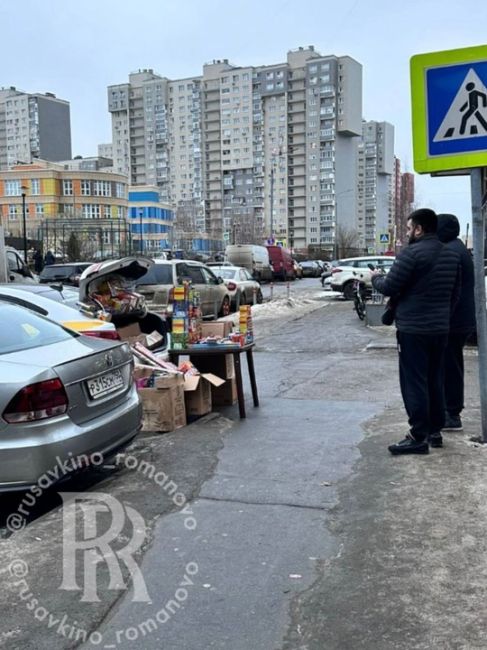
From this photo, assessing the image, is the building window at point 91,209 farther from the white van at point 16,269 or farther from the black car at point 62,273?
the white van at point 16,269

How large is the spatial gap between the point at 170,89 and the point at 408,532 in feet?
515

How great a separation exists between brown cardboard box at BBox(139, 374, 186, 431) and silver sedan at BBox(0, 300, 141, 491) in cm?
90

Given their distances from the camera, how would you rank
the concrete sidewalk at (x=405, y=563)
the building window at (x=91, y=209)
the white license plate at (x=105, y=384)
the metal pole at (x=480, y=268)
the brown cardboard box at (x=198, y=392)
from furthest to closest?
the building window at (x=91, y=209)
the brown cardboard box at (x=198, y=392)
the metal pole at (x=480, y=268)
the white license plate at (x=105, y=384)
the concrete sidewalk at (x=405, y=563)

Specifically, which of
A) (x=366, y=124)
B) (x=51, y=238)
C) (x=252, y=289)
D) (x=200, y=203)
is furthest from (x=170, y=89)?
(x=252, y=289)

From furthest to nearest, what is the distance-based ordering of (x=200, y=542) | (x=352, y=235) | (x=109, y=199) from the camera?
(x=352, y=235)
(x=109, y=199)
(x=200, y=542)

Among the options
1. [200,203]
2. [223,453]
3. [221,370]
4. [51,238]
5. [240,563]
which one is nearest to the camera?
[240,563]

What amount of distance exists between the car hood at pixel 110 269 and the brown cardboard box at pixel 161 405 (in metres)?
2.14

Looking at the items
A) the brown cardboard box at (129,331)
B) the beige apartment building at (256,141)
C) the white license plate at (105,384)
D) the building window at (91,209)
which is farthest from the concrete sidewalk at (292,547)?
the beige apartment building at (256,141)

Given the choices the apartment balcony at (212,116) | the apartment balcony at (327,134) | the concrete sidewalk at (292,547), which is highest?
the apartment balcony at (212,116)

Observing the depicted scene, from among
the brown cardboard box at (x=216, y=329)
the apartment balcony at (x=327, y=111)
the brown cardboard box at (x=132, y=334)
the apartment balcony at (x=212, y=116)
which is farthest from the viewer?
the apartment balcony at (x=212, y=116)

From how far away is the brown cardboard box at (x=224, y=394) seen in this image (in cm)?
788

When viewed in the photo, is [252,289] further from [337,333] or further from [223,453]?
[223,453]

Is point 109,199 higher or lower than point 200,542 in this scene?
higher

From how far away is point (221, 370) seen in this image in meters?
7.86
